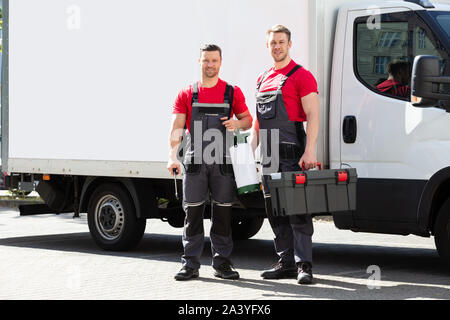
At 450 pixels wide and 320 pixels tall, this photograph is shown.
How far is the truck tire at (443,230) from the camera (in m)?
7.95

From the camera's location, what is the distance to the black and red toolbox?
746 centimetres

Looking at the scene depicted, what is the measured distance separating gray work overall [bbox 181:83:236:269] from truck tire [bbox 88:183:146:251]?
214 centimetres

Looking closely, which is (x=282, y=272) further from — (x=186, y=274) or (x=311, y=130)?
(x=311, y=130)

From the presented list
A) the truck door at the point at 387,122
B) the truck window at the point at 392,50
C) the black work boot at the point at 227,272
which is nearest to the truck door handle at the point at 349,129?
the truck door at the point at 387,122

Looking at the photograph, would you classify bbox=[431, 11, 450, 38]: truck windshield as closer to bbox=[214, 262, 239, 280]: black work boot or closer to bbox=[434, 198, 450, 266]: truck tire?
bbox=[434, 198, 450, 266]: truck tire

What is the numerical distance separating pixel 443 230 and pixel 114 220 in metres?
3.98

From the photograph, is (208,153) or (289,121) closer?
(289,121)

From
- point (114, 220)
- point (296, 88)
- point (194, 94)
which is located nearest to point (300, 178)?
point (296, 88)

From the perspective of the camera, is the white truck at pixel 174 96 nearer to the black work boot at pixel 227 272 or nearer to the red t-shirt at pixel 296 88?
the red t-shirt at pixel 296 88

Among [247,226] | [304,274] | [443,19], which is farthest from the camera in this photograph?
[247,226]

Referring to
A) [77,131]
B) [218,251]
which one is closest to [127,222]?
[77,131]

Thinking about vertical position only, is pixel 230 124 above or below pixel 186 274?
above

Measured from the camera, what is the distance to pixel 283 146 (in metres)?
7.84
